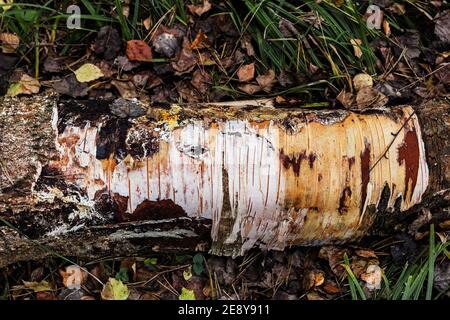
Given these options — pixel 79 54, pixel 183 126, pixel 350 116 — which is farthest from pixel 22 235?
pixel 350 116

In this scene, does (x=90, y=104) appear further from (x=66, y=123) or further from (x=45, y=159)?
(x=45, y=159)

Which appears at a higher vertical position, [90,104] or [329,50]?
[329,50]

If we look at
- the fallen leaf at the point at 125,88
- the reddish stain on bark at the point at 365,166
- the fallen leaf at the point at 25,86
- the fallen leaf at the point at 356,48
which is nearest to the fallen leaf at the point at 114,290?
the fallen leaf at the point at 125,88

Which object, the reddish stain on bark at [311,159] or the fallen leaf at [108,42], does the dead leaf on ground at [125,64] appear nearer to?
the fallen leaf at [108,42]

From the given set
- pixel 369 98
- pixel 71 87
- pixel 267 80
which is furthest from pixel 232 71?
pixel 71 87

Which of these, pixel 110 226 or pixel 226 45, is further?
pixel 226 45

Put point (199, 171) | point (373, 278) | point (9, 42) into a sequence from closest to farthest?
point (199, 171) < point (373, 278) < point (9, 42)

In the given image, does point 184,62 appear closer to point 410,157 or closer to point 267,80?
point 267,80
